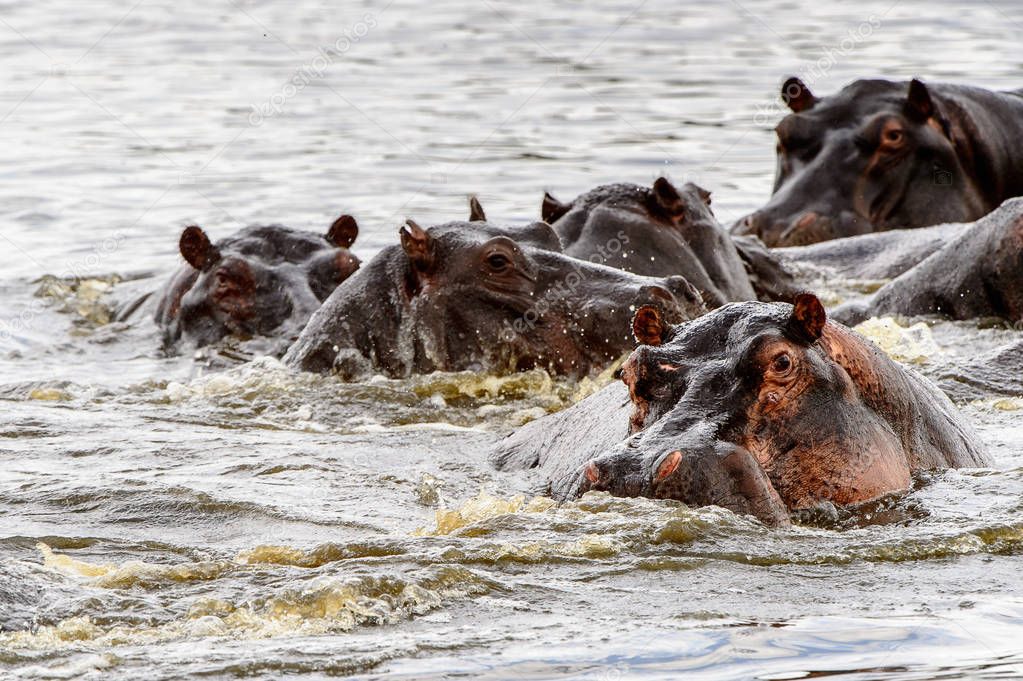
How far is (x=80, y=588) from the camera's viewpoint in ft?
17.6

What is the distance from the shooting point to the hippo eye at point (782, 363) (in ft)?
19.3

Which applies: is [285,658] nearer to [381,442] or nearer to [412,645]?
[412,645]

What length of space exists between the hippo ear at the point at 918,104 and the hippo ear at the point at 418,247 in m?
5.12

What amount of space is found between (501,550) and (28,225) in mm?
11729

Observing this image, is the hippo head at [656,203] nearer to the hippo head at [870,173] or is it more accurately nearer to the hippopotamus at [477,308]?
the hippopotamus at [477,308]

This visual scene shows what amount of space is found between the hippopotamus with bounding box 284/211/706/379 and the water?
15 centimetres

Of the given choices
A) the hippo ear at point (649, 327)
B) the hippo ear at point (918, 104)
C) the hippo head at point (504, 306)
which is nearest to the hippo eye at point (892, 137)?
the hippo ear at point (918, 104)

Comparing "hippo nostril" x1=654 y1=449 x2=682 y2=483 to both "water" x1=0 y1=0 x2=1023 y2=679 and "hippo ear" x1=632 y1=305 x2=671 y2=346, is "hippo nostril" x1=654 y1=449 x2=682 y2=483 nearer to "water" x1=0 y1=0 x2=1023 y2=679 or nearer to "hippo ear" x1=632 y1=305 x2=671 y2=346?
"water" x1=0 y1=0 x2=1023 y2=679

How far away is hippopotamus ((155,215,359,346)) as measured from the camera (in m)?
10.8

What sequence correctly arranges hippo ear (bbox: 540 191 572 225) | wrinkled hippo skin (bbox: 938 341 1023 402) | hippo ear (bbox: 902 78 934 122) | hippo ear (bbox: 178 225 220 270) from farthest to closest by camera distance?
hippo ear (bbox: 902 78 934 122) < hippo ear (bbox: 178 225 220 270) < hippo ear (bbox: 540 191 572 225) < wrinkled hippo skin (bbox: 938 341 1023 402)

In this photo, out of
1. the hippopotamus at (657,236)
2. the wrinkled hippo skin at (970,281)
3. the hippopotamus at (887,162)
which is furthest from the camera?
the hippopotamus at (887,162)

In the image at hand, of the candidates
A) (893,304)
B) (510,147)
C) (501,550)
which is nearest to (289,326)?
(893,304)

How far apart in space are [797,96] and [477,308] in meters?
5.18

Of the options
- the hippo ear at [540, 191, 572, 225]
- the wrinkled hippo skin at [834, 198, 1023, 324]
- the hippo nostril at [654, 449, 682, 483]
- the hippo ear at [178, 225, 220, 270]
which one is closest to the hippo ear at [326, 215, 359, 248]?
the hippo ear at [178, 225, 220, 270]
